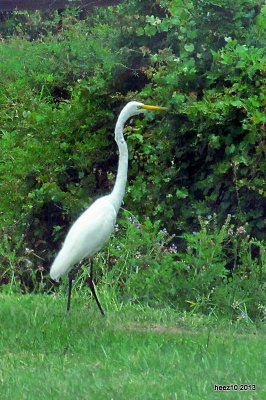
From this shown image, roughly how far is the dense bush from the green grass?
74 cm

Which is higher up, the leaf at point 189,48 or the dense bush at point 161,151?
the leaf at point 189,48

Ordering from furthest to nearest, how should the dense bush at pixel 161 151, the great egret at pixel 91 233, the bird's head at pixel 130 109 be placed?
the dense bush at pixel 161 151 < the bird's head at pixel 130 109 < the great egret at pixel 91 233

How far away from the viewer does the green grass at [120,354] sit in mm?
5879

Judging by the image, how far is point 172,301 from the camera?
8.72m

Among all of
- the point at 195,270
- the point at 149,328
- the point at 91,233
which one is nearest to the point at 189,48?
the point at 195,270

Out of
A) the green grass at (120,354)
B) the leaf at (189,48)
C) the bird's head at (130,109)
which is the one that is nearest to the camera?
the green grass at (120,354)

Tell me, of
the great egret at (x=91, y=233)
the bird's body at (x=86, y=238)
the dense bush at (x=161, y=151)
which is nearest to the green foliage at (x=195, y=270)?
the dense bush at (x=161, y=151)

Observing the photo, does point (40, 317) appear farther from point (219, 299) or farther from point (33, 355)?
point (219, 299)

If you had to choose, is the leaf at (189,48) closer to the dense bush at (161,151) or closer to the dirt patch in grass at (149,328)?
the dense bush at (161,151)

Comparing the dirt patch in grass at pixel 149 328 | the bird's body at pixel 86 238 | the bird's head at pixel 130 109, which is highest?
the bird's head at pixel 130 109

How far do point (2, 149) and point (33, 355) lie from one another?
4847mm

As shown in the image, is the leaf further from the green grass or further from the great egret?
Answer: the green grass

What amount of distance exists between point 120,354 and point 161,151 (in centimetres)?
364

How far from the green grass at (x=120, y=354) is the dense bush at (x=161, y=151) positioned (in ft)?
2.42
